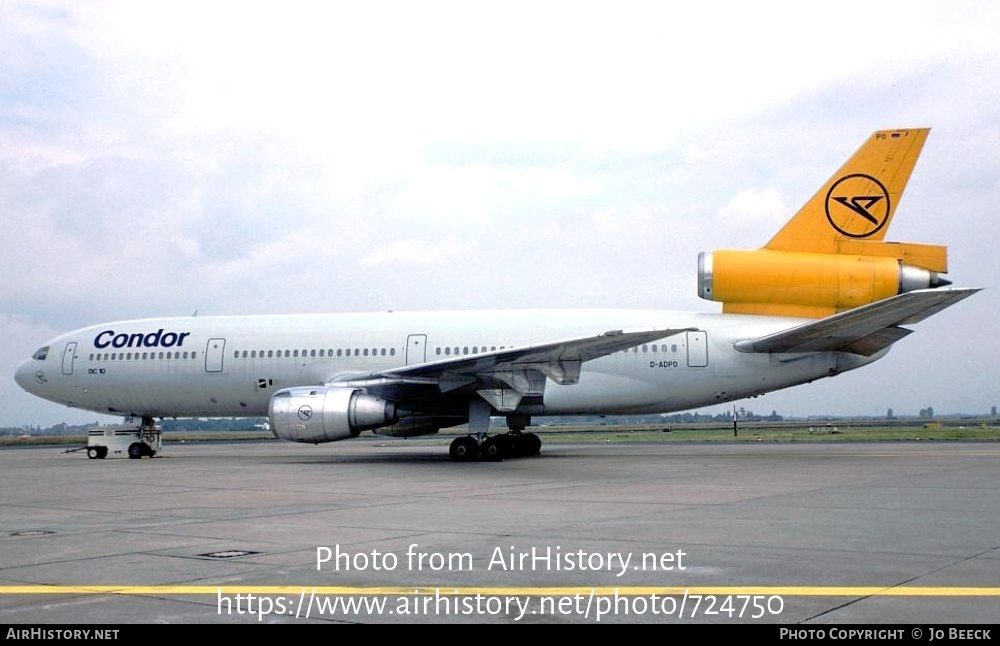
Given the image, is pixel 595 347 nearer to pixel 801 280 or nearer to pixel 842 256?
pixel 801 280

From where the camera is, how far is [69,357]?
972 inches

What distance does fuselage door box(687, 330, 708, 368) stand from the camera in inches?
794

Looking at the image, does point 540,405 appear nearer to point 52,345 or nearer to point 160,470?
point 160,470

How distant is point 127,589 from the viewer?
5605mm

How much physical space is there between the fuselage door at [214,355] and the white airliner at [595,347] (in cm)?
3

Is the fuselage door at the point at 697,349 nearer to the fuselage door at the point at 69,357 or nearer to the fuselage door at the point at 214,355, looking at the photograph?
the fuselage door at the point at 214,355

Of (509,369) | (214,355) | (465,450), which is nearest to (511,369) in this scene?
(509,369)

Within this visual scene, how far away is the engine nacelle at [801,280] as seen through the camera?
62.5ft

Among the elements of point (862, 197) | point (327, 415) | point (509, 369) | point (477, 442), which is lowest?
point (477, 442)

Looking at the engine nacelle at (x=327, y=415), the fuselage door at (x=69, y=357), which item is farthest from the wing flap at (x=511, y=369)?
the fuselage door at (x=69, y=357)

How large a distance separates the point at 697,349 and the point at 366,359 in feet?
25.1

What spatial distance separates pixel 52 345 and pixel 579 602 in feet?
78.0

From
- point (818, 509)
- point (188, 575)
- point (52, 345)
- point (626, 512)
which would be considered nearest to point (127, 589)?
point (188, 575)

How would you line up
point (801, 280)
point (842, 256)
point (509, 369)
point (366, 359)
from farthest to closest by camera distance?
point (366, 359) < point (801, 280) < point (842, 256) < point (509, 369)
